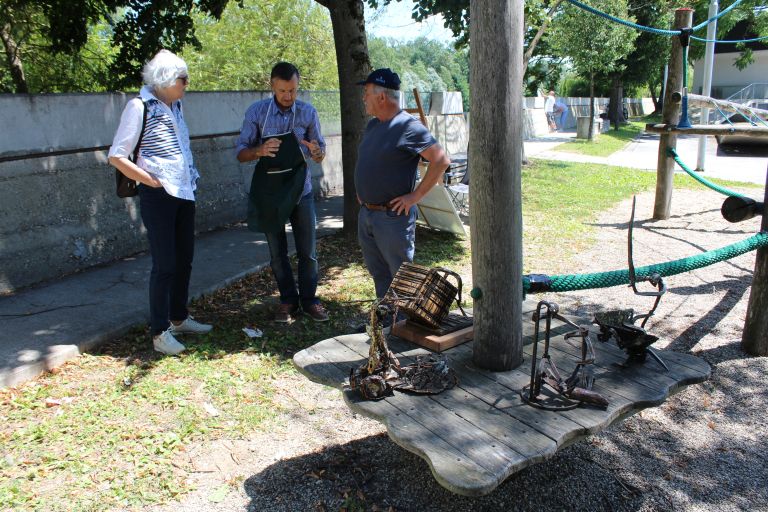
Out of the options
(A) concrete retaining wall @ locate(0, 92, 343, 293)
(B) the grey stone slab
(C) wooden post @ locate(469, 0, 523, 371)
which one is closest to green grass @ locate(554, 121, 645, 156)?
(B) the grey stone slab

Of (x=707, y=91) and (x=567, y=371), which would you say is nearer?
(x=567, y=371)

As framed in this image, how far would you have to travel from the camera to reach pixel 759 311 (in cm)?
430

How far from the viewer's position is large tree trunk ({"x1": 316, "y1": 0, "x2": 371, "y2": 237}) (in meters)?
6.57

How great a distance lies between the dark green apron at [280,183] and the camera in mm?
4453

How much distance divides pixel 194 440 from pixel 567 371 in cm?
195

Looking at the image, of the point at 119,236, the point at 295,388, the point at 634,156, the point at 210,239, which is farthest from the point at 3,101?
the point at 634,156

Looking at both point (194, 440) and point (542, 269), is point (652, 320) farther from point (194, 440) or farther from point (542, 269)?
point (194, 440)

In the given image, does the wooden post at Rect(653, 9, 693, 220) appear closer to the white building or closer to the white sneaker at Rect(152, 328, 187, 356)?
the white sneaker at Rect(152, 328, 187, 356)

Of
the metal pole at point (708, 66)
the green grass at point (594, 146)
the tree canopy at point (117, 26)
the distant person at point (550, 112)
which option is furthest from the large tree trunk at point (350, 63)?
the distant person at point (550, 112)

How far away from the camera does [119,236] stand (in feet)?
20.7

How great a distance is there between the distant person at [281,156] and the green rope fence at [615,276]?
6.63 feet

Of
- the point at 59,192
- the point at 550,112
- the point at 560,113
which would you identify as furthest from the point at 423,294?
the point at 560,113

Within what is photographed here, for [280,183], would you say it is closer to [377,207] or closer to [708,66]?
[377,207]

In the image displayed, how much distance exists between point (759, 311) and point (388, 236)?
2.67 meters
